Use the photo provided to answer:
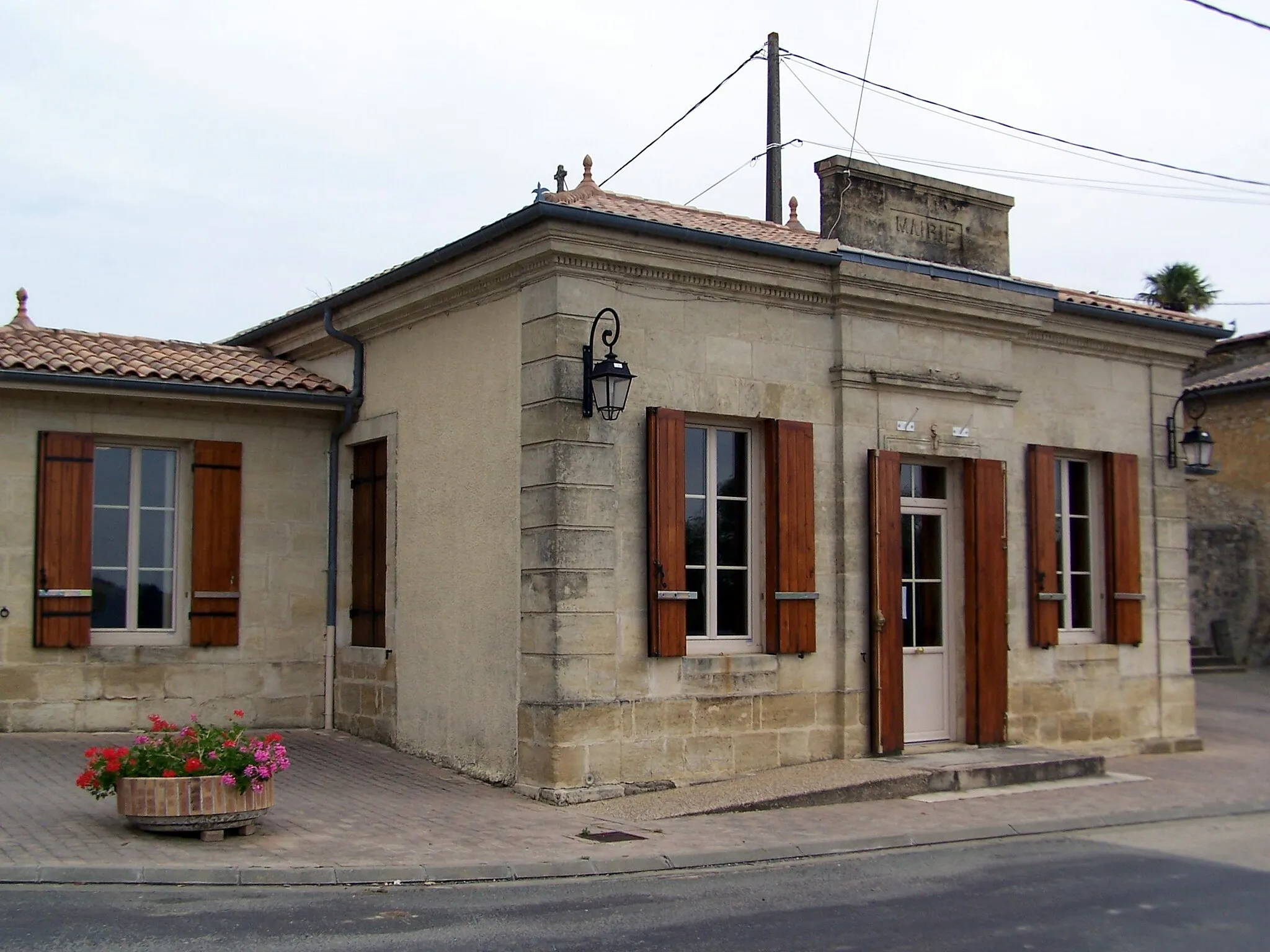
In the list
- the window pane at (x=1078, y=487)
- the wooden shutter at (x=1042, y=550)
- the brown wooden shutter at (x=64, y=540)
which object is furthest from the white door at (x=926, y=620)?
the brown wooden shutter at (x=64, y=540)

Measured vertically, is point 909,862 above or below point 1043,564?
below

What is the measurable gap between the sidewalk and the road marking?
0.30 feet

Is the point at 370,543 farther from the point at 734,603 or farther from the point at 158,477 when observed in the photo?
the point at 734,603

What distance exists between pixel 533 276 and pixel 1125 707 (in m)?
7.28

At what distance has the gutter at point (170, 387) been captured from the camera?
11.3 m

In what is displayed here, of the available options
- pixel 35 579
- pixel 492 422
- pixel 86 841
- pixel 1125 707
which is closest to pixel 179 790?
pixel 86 841

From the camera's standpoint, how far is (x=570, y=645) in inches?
377

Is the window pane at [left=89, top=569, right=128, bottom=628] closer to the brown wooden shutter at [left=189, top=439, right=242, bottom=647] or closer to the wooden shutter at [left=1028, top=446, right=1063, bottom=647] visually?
the brown wooden shutter at [left=189, top=439, right=242, bottom=647]

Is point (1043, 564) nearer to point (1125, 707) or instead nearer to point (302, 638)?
point (1125, 707)

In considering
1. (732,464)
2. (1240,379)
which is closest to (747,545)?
(732,464)

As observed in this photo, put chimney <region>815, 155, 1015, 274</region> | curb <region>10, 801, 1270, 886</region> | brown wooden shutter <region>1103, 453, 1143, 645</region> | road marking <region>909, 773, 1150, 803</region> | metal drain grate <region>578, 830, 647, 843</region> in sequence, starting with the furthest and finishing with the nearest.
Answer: brown wooden shutter <region>1103, 453, 1143, 645</region>
chimney <region>815, 155, 1015, 274</region>
road marking <region>909, 773, 1150, 803</region>
metal drain grate <region>578, 830, 647, 843</region>
curb <region>10, 801, 1270, 886</region>

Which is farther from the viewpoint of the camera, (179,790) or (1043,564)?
(1043,564)

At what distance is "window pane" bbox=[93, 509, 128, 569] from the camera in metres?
11.9

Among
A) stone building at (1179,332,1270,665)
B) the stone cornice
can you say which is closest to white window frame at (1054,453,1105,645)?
the stone cornice
